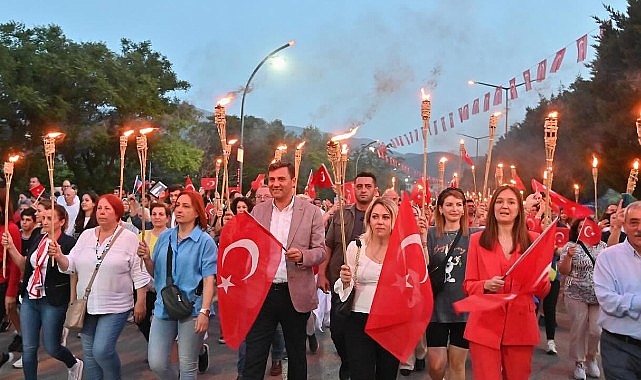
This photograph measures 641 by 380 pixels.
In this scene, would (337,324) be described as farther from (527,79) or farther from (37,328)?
(527,79)

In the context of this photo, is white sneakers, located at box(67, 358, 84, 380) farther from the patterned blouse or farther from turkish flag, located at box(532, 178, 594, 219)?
turkish flag, located at box(532, 178, 594, 219)

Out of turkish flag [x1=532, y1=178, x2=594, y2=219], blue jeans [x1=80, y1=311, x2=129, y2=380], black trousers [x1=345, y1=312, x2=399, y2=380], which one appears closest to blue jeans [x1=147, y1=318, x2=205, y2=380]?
blue jeans [x1=80, y1=311, x2=129, y2=380]

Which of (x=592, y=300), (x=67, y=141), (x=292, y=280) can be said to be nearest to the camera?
(x=292, y=280)

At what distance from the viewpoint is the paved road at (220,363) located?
7.23 meters

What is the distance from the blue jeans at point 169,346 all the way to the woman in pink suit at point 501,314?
6.95 feet

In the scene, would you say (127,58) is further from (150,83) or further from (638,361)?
(638,361)

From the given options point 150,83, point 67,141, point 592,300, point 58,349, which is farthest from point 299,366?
point 150,83

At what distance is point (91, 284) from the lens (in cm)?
548

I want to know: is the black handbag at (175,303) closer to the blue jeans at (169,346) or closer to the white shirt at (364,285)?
the blue jeans at (169,346)

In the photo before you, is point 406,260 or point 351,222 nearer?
point 406,260

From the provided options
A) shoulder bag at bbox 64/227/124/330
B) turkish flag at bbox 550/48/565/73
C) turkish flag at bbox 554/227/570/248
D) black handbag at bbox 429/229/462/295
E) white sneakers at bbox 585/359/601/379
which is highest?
turkish flag at bbox 550/48/565/73

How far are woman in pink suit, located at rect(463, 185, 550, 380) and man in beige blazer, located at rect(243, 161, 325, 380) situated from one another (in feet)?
4.28

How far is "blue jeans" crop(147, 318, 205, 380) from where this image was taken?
5.14 m

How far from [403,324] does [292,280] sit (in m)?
0.98
